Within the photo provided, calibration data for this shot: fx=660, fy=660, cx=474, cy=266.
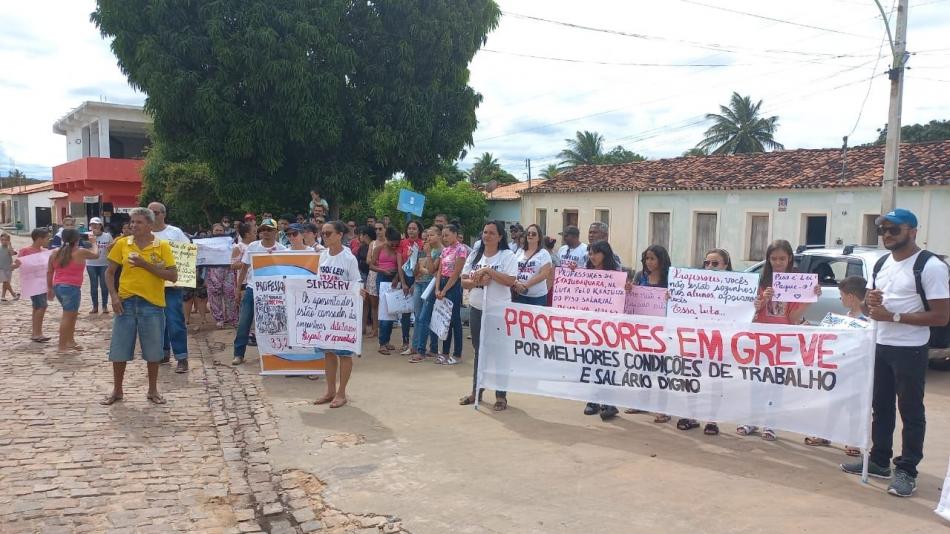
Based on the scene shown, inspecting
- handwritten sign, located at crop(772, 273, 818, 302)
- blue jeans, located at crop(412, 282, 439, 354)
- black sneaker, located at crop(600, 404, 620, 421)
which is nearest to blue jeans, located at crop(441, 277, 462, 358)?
blue jeans, located at crop(412, 282, 439, 354)

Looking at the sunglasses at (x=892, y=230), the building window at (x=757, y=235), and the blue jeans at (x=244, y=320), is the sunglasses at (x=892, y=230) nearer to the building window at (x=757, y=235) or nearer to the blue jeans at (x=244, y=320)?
the blue jeans at (x=244, y=320)

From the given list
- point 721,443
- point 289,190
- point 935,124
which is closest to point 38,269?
point 289,190

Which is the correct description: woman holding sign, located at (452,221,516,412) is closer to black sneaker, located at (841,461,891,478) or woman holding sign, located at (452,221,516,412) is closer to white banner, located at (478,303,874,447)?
white banner, located at (478,303,874,447)

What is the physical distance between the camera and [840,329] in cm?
481

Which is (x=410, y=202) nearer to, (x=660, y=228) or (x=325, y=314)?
(x=325, y=314)

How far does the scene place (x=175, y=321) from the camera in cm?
771

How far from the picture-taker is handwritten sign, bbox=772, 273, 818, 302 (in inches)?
230

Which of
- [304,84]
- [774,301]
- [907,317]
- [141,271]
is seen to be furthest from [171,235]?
[304,84]

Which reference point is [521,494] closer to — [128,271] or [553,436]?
[553,436]

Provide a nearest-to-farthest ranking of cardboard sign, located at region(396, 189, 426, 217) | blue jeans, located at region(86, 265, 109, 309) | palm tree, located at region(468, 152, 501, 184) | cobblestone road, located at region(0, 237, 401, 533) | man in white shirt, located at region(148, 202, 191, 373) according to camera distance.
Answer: cobblestone road, located at region(0, 237, 401, 533), man in white shirt, located at region(148, 202, 191, 373), blue jeans, located at region(86, 265, 109, 309), cardboard sign, located at region(396, 189, 426, 217), palm tree, located at region(468, 152, 501, 184)

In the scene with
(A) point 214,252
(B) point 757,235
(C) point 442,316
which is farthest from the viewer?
(B) point 757,235

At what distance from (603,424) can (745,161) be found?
22.6 metres

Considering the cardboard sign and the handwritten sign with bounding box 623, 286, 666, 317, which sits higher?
the cardboard sign

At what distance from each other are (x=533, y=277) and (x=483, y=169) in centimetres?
5200
